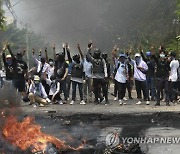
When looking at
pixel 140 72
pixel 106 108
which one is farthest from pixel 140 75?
pixel 106 108

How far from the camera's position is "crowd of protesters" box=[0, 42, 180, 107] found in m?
11.9

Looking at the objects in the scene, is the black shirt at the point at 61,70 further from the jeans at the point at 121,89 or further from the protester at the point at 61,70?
the jeans at the point at 121,89

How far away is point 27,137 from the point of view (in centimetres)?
677

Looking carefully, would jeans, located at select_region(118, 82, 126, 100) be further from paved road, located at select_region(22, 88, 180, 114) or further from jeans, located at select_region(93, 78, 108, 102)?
jeans, located at select_region(93, 78, 108, 102)

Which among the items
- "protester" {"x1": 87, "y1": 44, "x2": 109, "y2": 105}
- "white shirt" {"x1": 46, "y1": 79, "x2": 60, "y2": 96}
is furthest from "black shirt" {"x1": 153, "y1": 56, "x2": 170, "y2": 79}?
"white shirt" {"x1": 46, "y1": 79, "x2": 60, "y2": 96}

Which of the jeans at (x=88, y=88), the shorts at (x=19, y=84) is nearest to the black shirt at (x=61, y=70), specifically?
the jeans at (x=88, y=88)

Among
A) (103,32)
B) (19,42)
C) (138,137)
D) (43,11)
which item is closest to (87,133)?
(138,137)

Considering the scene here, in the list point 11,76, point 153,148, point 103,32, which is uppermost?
point 103,32

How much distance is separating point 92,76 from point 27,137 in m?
5.60

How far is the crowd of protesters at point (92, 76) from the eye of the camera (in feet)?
38.9

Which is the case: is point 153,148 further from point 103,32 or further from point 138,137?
point 103,32

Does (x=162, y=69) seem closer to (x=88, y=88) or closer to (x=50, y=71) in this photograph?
(x=88, y=88)

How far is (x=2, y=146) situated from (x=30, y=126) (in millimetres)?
896

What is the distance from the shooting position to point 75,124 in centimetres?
943
